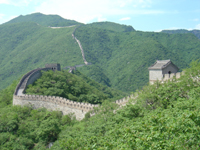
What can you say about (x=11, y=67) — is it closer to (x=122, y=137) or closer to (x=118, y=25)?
(x=122, y=137)

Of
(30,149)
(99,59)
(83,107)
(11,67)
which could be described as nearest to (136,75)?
(99,59)

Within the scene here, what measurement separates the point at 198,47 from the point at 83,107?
9303 cm

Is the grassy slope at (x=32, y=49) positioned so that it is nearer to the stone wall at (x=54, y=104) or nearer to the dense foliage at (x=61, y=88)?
the dense foliage at (x=61, y=88)

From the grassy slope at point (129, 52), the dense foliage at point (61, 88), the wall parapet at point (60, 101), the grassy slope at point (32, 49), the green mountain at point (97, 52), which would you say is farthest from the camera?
the grassy slope at point (32, 49)

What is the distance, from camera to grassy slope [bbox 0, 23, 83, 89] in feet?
291

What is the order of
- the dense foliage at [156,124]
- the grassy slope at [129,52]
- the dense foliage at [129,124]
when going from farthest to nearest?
the grassy slope at [129,52]
the dense foliage at [129,124]
the dense foliage at [156,124]

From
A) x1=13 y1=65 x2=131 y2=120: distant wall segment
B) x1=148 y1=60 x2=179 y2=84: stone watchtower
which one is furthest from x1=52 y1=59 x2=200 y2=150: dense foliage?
x1=13 y1=65 x2=131 y2=120: distant wall segment

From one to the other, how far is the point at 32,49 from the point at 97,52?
98.2 feet

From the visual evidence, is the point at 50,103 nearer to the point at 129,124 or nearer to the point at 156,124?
the point at 129,124

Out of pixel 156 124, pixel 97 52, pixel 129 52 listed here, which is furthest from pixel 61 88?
pixel 97 52

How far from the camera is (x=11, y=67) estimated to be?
91.6 meters

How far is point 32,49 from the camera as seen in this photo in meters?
105

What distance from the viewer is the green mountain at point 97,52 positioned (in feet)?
276

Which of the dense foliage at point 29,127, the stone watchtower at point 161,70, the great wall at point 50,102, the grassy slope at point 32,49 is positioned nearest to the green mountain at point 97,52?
the grassy slope at point 32,49
